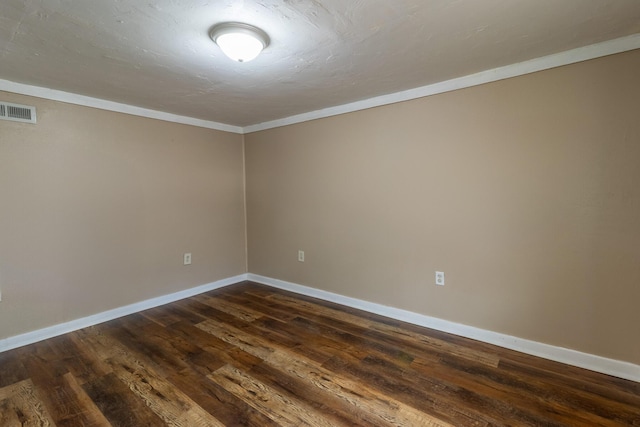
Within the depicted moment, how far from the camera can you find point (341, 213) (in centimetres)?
314

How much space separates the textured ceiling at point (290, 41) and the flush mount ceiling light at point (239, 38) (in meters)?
0.05

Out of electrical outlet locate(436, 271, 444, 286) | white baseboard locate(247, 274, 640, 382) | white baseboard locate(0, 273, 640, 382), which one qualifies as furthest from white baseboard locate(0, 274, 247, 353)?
electrical outlet locate(436, 271, 444, 286)

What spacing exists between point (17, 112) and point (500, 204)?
3.84 metres

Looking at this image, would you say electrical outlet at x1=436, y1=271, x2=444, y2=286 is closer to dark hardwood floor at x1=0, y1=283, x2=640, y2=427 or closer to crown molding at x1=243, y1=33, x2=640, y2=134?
dark hardwood floor at x1=0, y1=283, x2=640, y2=427

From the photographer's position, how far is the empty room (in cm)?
159

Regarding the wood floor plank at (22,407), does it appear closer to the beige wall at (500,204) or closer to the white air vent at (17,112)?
the white air vent at (17,112)

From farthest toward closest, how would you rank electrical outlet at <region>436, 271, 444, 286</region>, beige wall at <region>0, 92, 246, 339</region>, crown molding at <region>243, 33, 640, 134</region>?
electrical outlet at <region>436, 271, 444, 286</region>
beige wall at <region>0, 92, 246, 339</region>
crown molding at <region>243, 33, 640, 134</region>

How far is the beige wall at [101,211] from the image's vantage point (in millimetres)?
2352

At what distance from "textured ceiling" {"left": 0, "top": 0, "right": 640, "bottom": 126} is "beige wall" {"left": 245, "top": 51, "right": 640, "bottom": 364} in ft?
1.03

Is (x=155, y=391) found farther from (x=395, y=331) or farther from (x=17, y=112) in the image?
(x=17, y=112)

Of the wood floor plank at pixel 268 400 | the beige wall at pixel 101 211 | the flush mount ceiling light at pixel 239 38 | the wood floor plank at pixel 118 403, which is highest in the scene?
the flush mount ceiling light at pixel 239 38

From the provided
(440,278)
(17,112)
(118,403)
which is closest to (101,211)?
(17,112)

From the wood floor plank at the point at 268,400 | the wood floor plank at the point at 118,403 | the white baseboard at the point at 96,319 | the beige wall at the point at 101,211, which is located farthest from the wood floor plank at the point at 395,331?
the wood floor plank at the point at 118,403

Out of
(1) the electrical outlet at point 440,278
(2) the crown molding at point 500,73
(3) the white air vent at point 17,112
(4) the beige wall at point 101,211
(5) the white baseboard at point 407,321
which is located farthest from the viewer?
(1) the electrical outlet at point 440,278
